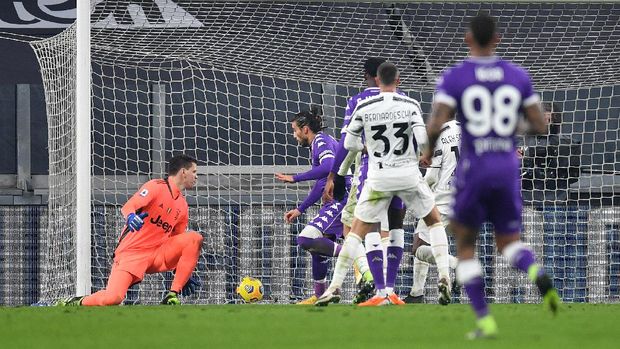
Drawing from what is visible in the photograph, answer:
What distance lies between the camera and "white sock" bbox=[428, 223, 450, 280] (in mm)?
10164

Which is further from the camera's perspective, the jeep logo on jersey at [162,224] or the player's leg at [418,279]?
the player's leg at [418,279]

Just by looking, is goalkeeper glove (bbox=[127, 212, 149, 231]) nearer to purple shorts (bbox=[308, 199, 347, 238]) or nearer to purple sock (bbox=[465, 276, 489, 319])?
purple shorts (bbox=[308, 199, 347, 238])

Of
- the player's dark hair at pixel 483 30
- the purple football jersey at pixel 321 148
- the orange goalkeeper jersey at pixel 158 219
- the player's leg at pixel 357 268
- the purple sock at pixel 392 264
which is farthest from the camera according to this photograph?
the purple football jersey at pixel 321 148

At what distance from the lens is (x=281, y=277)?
545 inches

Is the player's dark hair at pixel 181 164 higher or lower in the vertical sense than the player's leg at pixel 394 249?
higher

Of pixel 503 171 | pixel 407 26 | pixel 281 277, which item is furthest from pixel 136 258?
pixel 503 171

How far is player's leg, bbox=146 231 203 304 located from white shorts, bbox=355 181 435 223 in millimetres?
2152

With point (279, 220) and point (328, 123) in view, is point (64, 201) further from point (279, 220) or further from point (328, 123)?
point (328, 123)

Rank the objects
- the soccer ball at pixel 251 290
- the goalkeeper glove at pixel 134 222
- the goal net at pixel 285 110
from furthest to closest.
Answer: the goal net at pixel 285 110 → the soccer ball at pixel 251 290 → the goalkeeper glove at pixel 134 222

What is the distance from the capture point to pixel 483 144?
6242mm

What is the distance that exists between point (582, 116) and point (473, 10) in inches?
67.3

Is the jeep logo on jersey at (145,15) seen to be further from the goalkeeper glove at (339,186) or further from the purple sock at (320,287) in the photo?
the goalkeeper glove at (339,186)

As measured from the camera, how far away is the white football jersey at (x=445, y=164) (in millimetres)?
11938

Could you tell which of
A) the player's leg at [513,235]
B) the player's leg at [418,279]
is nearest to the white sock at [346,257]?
the player's leg at [418,279]
